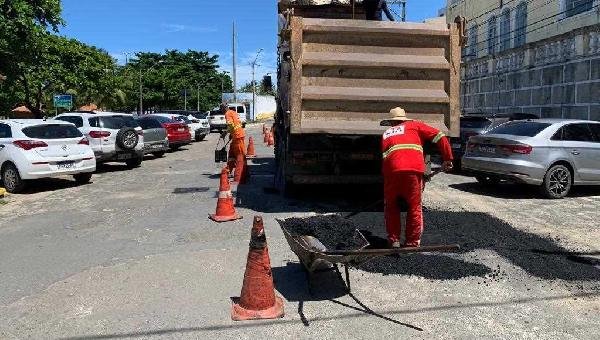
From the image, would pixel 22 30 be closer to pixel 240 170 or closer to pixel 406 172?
pixel 240 170

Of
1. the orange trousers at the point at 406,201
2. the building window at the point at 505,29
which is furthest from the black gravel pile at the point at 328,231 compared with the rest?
the building window at the point at 505,29

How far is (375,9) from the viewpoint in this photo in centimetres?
964

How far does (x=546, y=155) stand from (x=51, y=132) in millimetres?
10133

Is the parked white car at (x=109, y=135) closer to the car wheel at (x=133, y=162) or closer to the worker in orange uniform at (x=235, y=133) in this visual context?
the car wheel at (x=133, y=162)

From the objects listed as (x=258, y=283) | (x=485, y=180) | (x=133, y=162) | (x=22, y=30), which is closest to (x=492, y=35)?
(x=485, y=180)

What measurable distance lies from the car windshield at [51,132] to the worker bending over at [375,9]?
23.2 ft

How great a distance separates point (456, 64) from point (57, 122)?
8.85m

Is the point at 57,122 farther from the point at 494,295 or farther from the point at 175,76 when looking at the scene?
the point at 175,76

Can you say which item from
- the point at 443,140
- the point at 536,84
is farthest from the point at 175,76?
the point at 443,140

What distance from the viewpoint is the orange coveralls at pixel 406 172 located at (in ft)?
18.0

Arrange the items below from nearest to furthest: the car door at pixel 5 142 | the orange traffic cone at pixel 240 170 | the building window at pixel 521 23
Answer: the car door at pixel 5 142 → the orange traffic cone at pixel 240 170 → the building window at pixel 521 23

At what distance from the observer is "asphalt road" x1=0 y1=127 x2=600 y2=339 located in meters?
4.12

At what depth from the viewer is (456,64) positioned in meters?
7.71

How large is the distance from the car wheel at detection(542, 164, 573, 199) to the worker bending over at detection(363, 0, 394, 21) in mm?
4099
